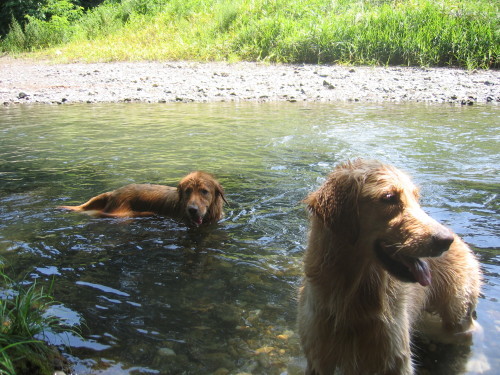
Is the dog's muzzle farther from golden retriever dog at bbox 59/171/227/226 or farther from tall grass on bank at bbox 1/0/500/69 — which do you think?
tall grass on bank at bbox 1/0/500/69

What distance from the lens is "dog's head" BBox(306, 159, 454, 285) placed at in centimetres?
296

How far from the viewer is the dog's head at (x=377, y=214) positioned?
9.70 feet

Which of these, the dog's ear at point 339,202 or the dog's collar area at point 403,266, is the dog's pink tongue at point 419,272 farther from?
the dog's ear at point 339,202

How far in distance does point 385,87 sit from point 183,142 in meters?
7.98

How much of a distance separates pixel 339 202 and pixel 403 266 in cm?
57

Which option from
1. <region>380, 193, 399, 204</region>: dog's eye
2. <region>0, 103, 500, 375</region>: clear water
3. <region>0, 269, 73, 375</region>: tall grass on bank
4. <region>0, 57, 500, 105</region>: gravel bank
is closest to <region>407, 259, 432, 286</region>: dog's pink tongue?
<region>380, 193, 399, 204</region>: dog's eye

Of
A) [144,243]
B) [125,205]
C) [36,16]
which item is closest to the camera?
[144,243]

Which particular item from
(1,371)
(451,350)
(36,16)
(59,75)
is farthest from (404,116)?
(36,16)

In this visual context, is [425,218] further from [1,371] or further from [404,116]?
[404,116]

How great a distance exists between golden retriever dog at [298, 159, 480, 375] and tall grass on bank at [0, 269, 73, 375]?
1.82 m

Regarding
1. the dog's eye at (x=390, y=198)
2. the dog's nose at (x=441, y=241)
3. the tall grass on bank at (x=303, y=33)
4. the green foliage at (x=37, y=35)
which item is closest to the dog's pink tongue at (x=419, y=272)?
the dog's nose at (x=441, y=241)

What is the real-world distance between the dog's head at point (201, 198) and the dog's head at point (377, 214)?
3.54 metres

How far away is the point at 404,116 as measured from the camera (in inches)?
479

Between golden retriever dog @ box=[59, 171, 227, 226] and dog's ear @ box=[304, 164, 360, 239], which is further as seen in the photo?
golden retriever dog @ box=[59, 171, 227, 226]
